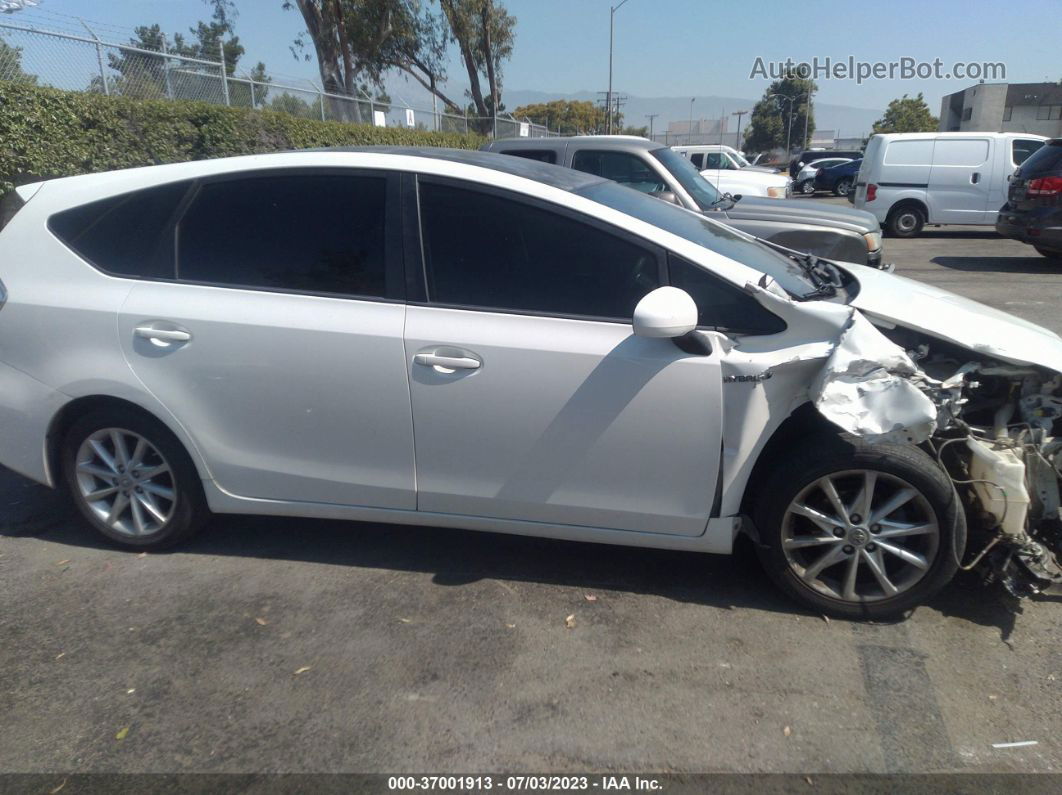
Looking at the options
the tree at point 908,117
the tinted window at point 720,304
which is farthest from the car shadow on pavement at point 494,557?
the tree at point 908,117

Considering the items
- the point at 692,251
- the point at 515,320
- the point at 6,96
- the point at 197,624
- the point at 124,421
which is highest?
the point at 6,96

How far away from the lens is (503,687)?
9.85 ft

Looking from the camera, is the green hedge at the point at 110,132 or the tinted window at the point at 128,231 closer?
the tinted window at the point at 128,231

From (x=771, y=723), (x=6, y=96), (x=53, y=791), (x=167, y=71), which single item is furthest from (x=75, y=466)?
(x=167, y=71)

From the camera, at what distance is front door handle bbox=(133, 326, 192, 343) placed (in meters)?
3.63

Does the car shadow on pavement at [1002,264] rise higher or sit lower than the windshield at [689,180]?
lower

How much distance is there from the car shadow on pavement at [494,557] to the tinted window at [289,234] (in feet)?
4.12

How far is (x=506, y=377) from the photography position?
332 centimetres

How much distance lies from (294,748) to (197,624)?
93 centimetres

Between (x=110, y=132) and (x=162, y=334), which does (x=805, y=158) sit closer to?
(x=110, y=132)

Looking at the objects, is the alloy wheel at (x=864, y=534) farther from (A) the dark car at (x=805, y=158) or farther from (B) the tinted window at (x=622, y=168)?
(A) the dark car at (x=805, y=158)

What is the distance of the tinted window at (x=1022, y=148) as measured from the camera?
15914 mm

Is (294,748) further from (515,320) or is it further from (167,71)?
(167,71)

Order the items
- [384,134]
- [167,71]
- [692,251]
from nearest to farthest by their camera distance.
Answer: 1. [692,251]
2. [167,71]
3. [384,134]
